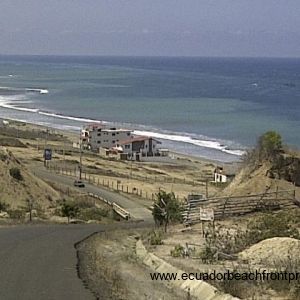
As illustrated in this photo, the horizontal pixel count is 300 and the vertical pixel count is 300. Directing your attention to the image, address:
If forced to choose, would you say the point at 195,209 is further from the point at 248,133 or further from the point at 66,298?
the point at 248,133

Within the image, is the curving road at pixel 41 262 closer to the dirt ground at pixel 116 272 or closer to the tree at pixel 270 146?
the dirt ground at pixel 116 272

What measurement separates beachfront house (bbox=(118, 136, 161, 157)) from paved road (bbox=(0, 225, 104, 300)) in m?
54.1

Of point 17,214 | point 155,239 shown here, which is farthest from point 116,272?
point 17,214

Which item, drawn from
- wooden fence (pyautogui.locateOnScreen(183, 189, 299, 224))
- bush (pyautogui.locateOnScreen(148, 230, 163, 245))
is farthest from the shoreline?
bush (pyautogui.locateOnScreen(148, 230, 163, 245))

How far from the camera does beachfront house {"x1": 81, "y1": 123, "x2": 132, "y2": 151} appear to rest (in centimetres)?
8950

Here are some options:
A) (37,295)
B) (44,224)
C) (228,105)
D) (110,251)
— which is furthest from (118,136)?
(37,295)

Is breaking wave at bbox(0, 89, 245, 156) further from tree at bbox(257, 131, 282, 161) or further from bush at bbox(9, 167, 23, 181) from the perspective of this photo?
tree at bbox(257, 131, 282, 161)

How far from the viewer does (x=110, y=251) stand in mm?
22625

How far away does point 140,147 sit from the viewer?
8269 cm

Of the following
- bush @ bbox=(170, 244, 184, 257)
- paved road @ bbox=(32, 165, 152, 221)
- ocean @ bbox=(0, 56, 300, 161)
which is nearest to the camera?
bush @ bbox=(170, 244, 184, 257)

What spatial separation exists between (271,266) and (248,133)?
7882 centimetres

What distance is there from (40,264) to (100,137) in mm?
71054

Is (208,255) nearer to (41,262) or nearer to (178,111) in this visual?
(41,262)

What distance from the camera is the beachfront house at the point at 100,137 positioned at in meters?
89.5
